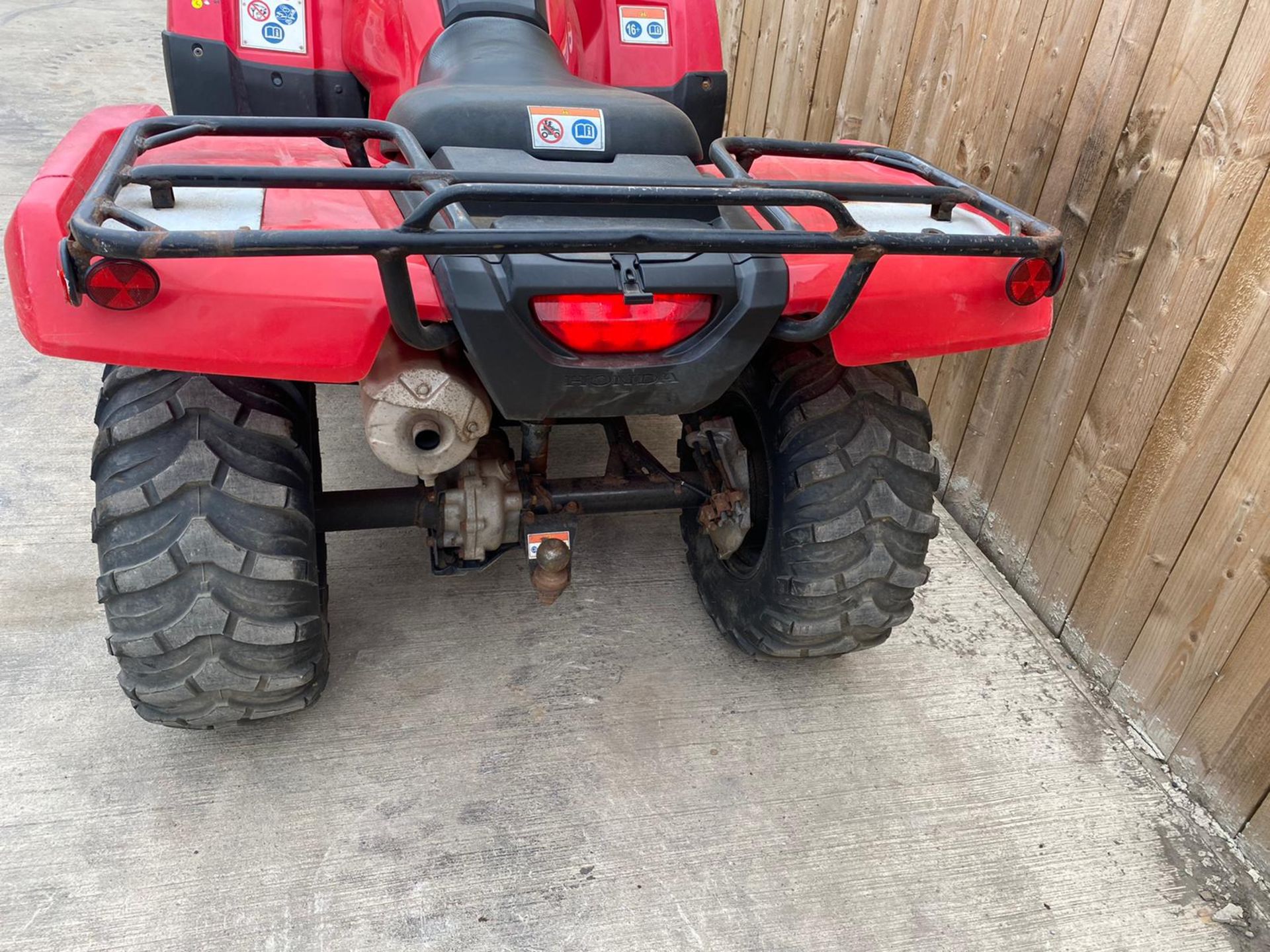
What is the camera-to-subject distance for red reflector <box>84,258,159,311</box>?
1286 millimetres

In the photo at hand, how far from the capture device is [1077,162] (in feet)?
8.20

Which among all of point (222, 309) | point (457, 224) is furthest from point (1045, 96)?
point (222, 309)

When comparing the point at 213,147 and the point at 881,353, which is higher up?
the point at 213,147

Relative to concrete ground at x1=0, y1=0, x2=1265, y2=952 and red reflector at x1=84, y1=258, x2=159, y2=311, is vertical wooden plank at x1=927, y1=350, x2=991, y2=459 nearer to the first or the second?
concrete ground at x1=0, y1=0, x2=1265, y2=952

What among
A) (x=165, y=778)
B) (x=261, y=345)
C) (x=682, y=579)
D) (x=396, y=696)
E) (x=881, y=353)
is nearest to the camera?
(x=261, y=345)

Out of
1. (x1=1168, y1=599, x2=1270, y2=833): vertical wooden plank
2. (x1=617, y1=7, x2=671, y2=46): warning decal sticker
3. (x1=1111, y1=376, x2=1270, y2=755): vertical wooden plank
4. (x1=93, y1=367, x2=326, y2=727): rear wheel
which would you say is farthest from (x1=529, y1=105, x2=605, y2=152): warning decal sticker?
(x1=1168, y1=599, x2=1270, y2=833): vertical wooden plank

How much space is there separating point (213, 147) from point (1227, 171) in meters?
A: 2.10

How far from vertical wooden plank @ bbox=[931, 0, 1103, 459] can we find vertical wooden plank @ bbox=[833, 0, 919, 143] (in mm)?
650

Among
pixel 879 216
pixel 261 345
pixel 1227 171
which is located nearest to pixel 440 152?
pixel 261 345

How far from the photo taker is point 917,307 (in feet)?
5.53

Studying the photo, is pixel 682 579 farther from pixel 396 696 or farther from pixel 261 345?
pixel 261 345

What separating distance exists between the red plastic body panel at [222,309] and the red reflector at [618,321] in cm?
18

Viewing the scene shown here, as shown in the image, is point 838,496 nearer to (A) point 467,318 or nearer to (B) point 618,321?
(B) point 618,321

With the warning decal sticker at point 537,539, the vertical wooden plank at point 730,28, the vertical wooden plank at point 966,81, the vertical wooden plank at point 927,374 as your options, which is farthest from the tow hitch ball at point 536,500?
the vertical wooden plank at point 730,28
